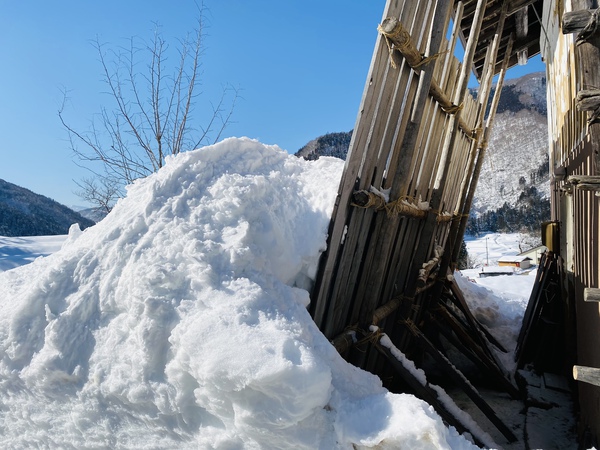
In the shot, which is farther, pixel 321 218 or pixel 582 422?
pixel 582 422

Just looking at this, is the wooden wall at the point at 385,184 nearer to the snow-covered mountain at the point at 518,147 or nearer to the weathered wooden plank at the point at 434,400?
the weathered wooden plank at the point at 434,400

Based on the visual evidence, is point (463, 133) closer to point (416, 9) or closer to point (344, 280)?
point (416, 9)

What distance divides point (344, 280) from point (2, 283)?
89.8 inches

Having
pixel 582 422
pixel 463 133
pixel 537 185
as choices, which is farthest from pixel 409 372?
pixel 537 185

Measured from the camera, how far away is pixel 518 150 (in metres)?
96.1

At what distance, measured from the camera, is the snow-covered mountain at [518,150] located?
83.7 metres

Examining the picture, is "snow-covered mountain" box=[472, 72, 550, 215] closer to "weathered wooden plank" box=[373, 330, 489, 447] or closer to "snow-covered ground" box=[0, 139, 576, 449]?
"weathered wooden plank" box=[373, 330, 489, 447]

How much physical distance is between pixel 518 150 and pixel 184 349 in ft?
366

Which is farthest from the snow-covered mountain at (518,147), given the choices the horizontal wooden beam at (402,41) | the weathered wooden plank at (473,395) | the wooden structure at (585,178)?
the horizontal wooden beam at (402,41)

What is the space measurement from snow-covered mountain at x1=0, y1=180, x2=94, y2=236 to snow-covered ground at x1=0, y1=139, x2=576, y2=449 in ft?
140

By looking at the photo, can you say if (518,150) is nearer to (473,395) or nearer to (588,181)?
(473,395)

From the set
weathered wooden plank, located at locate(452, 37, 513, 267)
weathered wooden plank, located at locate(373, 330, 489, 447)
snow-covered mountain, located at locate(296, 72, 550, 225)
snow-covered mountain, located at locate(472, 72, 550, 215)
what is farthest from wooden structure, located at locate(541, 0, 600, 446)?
snow-covered mountain, located at locate(472, 72, 550, 215)

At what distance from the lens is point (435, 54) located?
9.72 feet

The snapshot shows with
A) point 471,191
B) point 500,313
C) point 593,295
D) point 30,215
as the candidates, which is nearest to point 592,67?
point 593,295
